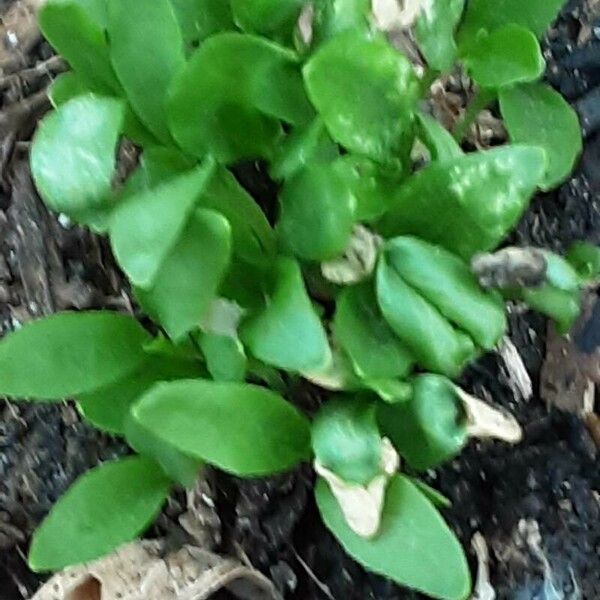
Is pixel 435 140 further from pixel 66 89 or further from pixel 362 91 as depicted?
pixel 66 89

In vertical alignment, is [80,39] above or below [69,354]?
above

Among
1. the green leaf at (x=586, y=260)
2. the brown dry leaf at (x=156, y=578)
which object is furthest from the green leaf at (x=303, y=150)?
the brown dry leaf at (x=156, y=578)

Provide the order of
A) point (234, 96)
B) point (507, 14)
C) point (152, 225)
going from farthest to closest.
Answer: point (507, 14) → point (234, 96) → point (152, 225)

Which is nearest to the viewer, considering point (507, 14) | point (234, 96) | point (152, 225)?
point (152, 225)

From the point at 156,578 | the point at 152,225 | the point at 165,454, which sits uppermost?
the point at 152,225

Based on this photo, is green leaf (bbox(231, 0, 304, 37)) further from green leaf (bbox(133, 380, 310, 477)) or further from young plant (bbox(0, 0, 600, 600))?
green leaf (bbox(133, 380, 310, 477))

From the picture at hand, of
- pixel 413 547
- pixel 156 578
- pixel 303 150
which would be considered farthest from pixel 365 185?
pixel 156 578

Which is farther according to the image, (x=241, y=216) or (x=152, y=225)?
(x=241, y=216)
